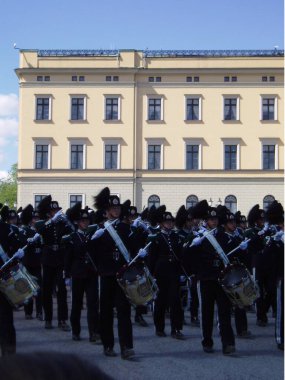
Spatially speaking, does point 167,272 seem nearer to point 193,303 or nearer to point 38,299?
point 193,303

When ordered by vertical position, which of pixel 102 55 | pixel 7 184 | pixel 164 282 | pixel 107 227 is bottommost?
pixel 164 282

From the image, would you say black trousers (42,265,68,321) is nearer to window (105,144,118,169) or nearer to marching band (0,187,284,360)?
marching band (0,187,284,360)

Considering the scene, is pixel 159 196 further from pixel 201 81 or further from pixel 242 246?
pixel 242 246

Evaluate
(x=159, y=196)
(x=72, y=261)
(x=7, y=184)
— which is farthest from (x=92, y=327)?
(x=7, y=184)

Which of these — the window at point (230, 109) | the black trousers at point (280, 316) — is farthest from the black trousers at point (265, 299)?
the window at point (230, 109)

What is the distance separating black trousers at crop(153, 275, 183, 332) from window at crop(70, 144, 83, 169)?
142 ft

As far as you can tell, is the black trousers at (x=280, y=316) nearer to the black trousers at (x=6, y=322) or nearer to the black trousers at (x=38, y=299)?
the black trousers at (x=6, y=322)

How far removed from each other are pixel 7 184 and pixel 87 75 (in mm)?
50776

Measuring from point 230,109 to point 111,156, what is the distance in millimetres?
9952

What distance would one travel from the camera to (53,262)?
12.8m

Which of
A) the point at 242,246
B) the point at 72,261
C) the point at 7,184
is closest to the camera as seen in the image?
the point at 242,246

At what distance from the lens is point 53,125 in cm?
5525

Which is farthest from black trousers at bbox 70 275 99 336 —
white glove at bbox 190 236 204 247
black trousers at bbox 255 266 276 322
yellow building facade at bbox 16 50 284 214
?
yellow building facade at bbox 16 50 284 214

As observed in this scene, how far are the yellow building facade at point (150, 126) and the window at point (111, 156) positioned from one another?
78mm
